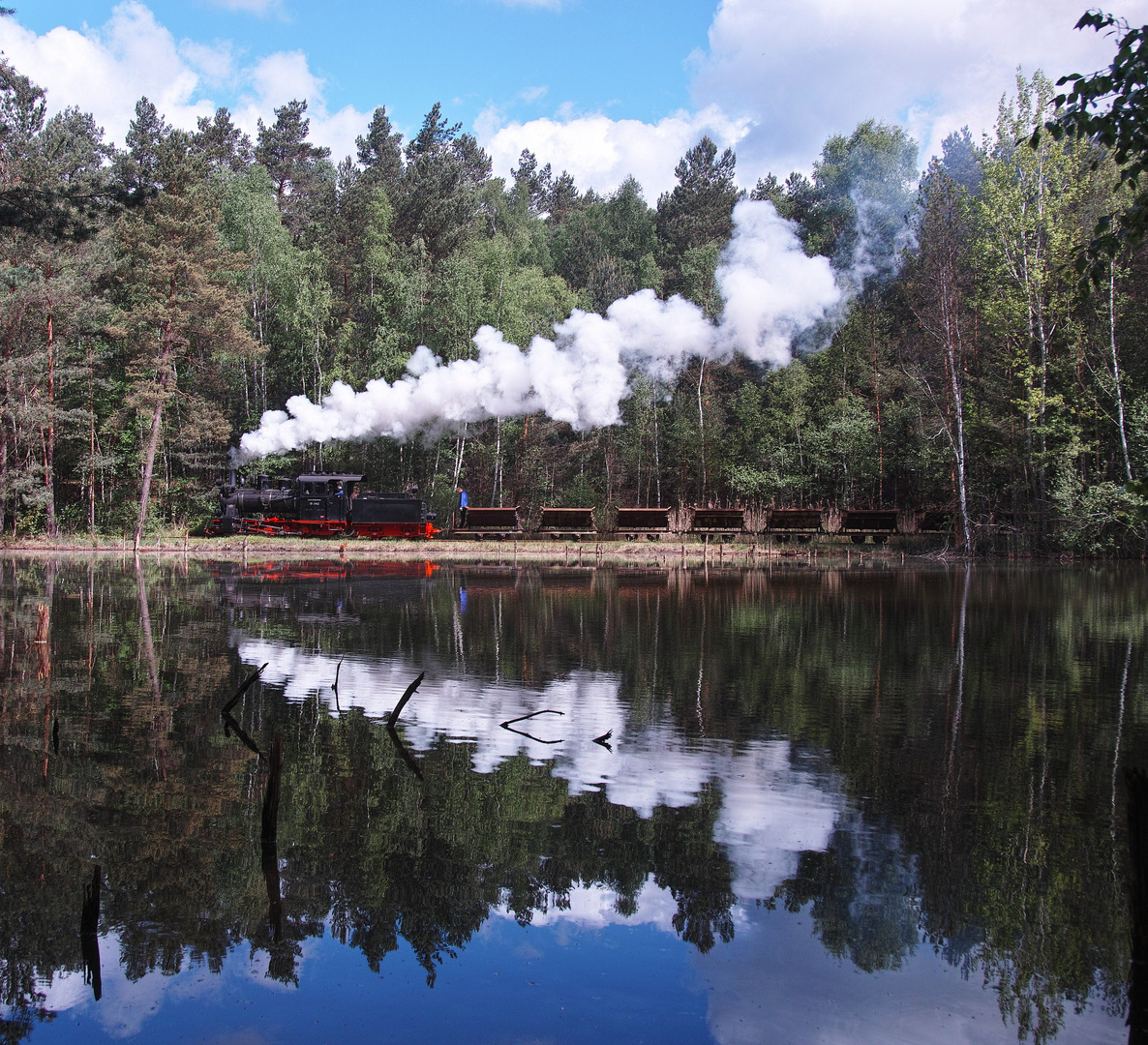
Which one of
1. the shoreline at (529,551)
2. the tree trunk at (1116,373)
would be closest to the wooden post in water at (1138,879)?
the shoreline at (529,551)

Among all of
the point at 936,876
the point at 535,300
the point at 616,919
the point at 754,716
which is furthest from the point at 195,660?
the point at 535,300

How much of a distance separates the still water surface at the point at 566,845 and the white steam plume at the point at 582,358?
86.9ft

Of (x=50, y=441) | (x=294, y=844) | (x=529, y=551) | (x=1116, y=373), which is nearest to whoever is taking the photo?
(x=294, y=844)

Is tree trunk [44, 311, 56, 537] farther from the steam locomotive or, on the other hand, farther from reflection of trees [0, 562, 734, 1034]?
reflection of trees [0, 562, 734, 1034]

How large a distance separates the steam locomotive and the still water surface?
81.8ft

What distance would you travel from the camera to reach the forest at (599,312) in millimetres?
37281

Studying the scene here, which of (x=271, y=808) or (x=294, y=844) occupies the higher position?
(x=271, y=808)

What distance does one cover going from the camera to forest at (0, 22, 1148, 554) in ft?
122

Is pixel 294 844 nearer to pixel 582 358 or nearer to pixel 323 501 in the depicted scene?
pixel 323 501

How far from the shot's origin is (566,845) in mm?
8391

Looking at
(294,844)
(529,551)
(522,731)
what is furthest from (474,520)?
(294,844)

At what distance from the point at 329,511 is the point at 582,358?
12.6m

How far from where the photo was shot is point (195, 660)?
1570 centimetres

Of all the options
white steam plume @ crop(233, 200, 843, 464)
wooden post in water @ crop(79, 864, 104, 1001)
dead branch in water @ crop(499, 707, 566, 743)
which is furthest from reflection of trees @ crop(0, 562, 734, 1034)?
white steam plume @ crop(233, 200, 843, 464)
